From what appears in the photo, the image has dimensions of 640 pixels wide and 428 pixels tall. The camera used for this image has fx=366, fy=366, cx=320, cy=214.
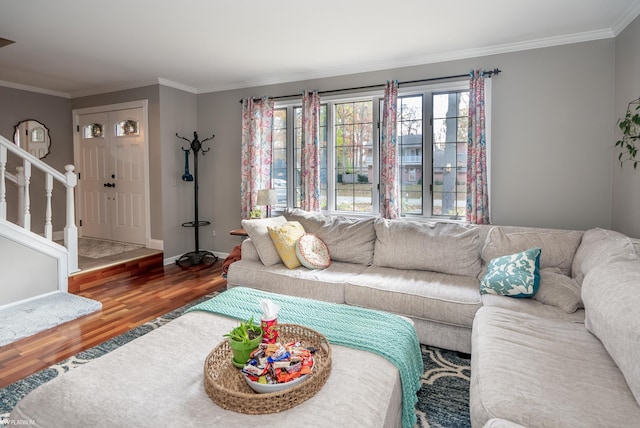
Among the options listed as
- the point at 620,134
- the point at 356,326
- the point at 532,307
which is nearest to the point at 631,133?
the point at 620,134

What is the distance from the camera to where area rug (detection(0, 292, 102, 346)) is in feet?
9.46

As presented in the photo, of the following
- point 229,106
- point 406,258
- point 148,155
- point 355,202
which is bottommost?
point 406,258

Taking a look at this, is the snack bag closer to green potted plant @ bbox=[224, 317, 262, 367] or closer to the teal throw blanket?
green potted plant @ bbox=[224, 317, 262, 367]

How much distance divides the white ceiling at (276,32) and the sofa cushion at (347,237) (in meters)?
1.75

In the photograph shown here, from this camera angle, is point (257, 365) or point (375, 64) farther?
point (375, 64)

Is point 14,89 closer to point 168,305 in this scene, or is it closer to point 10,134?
point 10,134

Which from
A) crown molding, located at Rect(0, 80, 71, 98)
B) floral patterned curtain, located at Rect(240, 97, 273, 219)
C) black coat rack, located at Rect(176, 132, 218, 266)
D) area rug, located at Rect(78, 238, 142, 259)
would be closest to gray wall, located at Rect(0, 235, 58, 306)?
area rug, located at Rect(78, 238, 142, 259)

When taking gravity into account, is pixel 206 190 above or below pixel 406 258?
above

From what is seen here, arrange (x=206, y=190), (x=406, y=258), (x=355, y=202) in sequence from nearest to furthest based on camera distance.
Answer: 1. (x=406, y=258)
2. (x=355, y=202)
3. (x=206, y=190)

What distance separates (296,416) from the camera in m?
1.26

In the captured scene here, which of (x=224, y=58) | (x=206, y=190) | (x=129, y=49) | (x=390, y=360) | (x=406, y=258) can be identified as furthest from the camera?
(x=206, y=190)

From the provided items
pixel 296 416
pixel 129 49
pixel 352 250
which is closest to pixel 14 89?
pixel 129 49

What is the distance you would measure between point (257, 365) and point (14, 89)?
19.9 ft

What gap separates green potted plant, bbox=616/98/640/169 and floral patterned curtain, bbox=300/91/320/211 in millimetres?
2850
